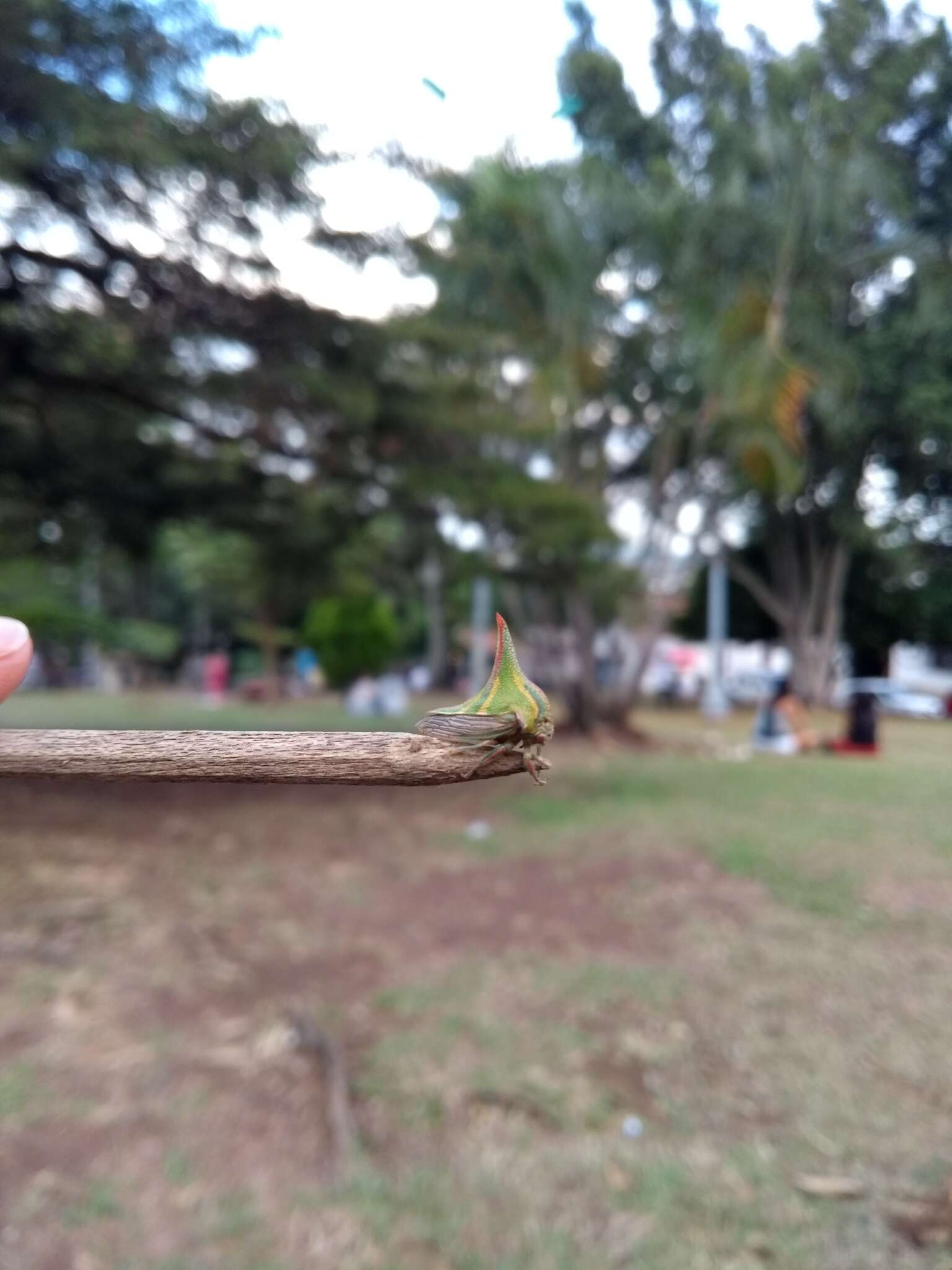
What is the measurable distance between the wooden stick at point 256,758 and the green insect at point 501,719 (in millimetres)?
11

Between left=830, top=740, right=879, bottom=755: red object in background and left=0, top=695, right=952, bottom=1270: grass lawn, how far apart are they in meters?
4.73

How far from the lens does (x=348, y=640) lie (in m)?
19.0

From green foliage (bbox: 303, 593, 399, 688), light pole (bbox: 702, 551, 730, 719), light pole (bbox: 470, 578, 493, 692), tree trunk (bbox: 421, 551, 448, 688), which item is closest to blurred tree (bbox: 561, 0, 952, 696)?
light pole (bbox: 470, 578, 493, 692)

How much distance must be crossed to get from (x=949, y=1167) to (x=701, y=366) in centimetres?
765

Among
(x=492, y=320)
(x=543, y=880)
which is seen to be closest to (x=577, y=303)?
(x=492, y=320)

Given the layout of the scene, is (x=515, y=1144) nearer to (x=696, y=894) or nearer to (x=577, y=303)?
(x=696, y=894)

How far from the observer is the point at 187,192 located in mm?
5527

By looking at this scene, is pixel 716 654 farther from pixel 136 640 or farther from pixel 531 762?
pixel 531 762

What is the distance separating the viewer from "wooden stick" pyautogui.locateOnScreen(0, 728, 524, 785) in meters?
0.72

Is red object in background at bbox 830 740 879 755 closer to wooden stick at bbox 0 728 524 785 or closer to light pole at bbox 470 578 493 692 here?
light pole at bbox 470 578 493 692

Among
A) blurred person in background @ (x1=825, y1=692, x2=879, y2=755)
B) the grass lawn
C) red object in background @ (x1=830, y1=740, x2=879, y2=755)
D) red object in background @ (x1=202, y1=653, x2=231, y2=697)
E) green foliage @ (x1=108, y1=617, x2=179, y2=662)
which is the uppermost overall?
green foliage @ (x1=108, y1=617, x2=179, y2=662)

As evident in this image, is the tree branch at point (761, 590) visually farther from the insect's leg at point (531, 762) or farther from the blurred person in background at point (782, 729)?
the insect's leg at point (531, 762)

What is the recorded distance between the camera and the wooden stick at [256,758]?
72cm

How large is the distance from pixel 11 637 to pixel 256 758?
17.5 inches
